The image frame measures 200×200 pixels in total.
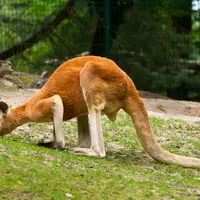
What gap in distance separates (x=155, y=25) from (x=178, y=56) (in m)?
0.87

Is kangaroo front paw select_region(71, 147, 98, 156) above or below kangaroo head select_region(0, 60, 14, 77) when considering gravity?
below

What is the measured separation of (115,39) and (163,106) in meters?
3.24

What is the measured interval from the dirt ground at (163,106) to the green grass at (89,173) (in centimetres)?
215

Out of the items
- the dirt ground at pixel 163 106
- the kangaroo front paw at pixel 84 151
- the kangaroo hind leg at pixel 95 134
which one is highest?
the kangaroo hind leg at pixel 95 134

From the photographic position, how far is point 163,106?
42.4ft

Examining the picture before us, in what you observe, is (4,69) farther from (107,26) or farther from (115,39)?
(115,39)

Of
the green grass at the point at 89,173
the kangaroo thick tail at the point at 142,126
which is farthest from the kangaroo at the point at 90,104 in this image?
the green grass at the point at 89,173

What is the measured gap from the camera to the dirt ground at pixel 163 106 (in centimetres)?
1133

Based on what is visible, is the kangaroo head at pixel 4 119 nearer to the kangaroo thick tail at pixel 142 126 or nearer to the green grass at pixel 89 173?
the green grass at pixel 89 173

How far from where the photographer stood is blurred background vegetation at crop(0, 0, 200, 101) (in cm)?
1539

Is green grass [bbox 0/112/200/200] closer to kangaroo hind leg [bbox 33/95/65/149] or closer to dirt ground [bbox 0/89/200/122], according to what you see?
kangaroo hind leg [bbox 33/95/65/149]

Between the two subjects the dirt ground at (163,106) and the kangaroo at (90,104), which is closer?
the kangaroo at (90,104)

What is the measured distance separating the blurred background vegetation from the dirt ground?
8.33 feet

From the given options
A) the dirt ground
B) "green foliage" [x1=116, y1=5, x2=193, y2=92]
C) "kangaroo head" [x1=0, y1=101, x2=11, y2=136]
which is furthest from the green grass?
"green foliage" [x1=116, y1=5, x2=193, y2=92]
